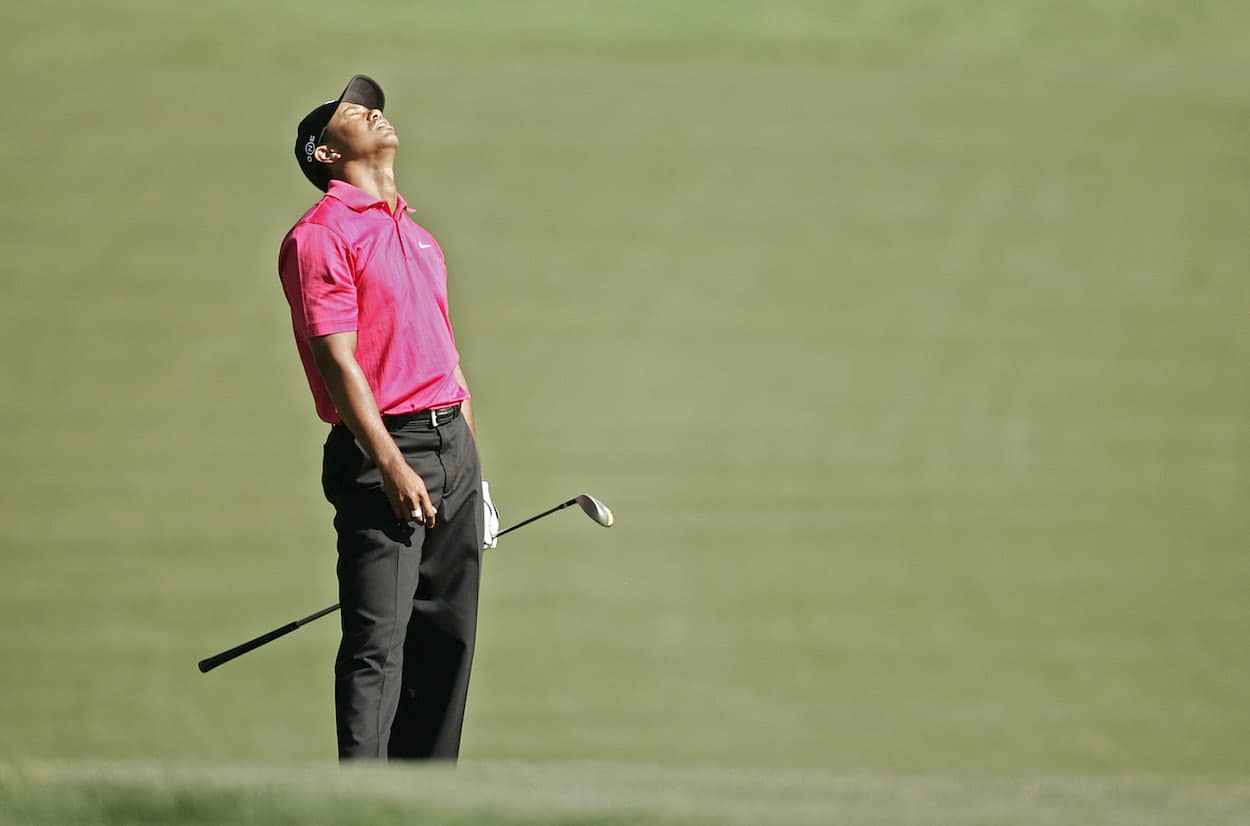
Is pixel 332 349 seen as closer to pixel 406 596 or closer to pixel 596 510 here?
pixel 406 596

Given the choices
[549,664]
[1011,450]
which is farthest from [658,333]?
[549,664]

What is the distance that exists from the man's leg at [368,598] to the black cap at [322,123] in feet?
1.76

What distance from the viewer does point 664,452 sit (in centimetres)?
867

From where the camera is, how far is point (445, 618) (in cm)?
362

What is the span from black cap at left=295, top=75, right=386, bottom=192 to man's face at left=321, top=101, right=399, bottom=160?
0.05ft

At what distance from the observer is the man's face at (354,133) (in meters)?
3.62

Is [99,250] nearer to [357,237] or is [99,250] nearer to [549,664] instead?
[549,664]

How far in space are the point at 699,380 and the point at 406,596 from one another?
6.03 meters

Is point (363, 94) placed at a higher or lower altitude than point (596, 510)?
higher

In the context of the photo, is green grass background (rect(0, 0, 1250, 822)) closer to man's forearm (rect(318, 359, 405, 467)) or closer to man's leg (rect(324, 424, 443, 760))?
man's leg (rect(324, 424, 443, 760))

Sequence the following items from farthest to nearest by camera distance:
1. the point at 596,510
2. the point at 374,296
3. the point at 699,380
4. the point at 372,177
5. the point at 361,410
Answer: the point at 699,380 < the point at 596,510 < the point at 372,177 < the point at 374,296 < the point at 361,410

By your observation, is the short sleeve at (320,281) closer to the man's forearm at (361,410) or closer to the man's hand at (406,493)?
the man's forearm at (361,410)

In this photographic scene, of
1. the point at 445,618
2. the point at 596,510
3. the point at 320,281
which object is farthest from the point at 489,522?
the point at 320,281

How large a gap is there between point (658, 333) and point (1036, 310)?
204cm
